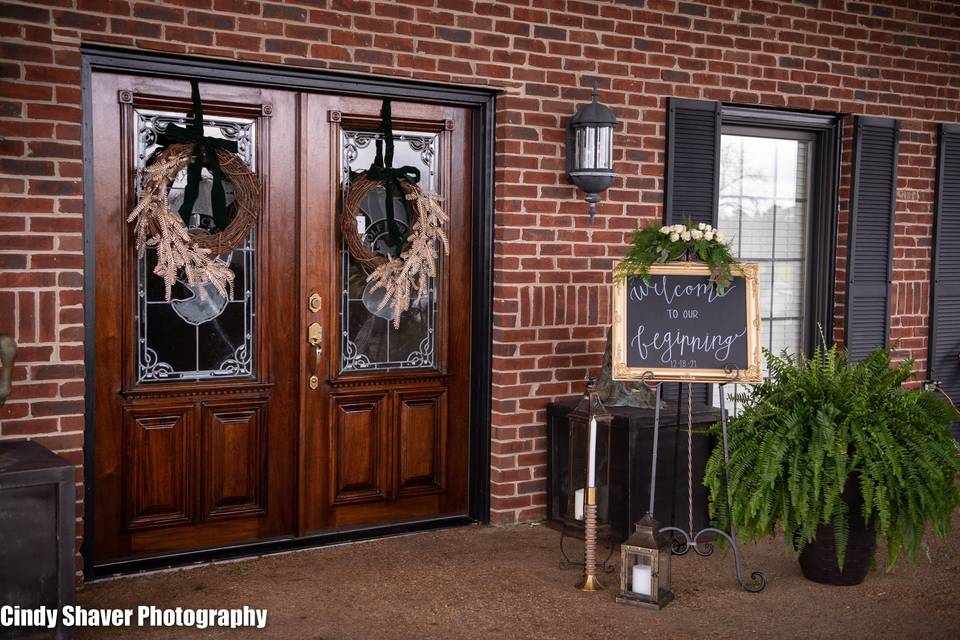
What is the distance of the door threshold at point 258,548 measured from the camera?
420 cm

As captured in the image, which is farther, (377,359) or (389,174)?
(377,359)

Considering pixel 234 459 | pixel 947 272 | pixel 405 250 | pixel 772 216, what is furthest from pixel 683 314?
pixel 947 272

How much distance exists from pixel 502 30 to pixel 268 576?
267 centimetres

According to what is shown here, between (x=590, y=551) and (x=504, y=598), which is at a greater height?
(x=590, y=551)

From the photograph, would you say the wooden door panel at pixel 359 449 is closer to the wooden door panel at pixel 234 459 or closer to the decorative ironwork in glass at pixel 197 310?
the wooden door panel at pixel 234 459

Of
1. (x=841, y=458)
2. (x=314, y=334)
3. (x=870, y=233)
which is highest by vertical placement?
(x=870, y=233)

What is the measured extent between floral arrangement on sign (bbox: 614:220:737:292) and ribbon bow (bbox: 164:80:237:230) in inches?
65.8

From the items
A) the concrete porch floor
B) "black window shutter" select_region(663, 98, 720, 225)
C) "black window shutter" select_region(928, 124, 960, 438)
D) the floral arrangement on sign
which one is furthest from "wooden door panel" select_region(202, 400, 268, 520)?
"black window shutter" select_region(928, 124, 960, 438)

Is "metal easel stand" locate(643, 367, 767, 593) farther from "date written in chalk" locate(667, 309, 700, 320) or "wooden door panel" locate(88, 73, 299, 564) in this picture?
"wooden door panel" locate(88, 73, 299, 564)

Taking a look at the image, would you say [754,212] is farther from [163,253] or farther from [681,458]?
[163,253]

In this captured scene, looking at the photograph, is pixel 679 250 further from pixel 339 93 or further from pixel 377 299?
pixel 339 93

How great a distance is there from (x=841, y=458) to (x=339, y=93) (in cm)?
260

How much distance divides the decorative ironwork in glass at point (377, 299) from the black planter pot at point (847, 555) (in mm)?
1929

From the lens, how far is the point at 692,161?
209 inches
